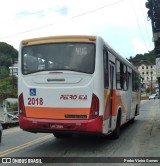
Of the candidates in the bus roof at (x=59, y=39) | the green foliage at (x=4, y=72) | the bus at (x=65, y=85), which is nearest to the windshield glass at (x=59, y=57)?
the bus at (x=65, y=85)

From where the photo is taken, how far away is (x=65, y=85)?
1146 cm

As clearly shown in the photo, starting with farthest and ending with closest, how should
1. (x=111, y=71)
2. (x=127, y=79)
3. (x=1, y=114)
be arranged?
1. (x=1, y=114)
2. (x=127, y=79)
3. (x=111, y=71)

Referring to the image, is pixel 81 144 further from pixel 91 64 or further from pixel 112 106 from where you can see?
pixel 91 64

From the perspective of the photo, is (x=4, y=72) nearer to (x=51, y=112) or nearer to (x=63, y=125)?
(x=51, y=112)

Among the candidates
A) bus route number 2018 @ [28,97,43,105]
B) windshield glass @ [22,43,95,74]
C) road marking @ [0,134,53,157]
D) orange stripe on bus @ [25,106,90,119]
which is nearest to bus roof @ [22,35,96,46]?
windshield glass @ [22,43,95,74]

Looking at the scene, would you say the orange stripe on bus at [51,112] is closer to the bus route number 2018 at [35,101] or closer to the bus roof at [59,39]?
the bus route number 2018 at [35,101]

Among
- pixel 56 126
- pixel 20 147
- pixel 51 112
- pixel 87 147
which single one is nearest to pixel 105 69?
pixel 51 112

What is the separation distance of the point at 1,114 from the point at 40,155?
23.0 m

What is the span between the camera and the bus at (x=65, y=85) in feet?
Result: 36.8

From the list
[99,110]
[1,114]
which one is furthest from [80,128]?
[1,114]

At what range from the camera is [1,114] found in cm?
3316

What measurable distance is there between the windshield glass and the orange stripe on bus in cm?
110

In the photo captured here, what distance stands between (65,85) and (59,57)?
2.87ft

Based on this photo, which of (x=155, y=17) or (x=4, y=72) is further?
(x=4, y=72)
